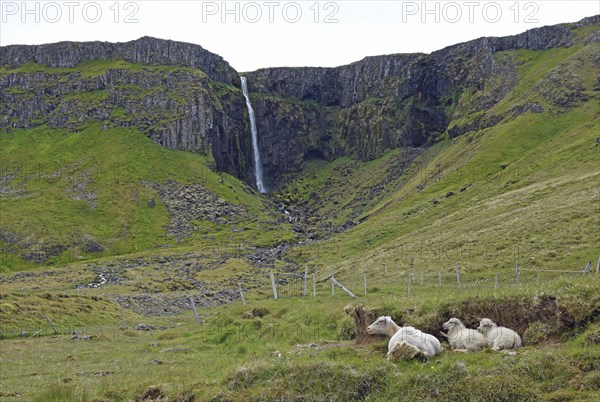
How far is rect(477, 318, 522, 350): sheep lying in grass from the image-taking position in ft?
51.9

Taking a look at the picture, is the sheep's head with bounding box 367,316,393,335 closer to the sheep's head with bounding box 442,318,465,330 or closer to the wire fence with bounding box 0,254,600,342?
the sheep's head with bounding box 442,318,465,330

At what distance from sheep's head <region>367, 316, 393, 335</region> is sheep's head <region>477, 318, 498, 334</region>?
108 inches

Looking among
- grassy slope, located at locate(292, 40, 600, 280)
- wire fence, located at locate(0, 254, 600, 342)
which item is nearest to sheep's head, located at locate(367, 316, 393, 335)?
wire fence, located at locate(0, 254, 600, 342)

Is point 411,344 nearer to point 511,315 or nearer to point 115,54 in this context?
point 511,315

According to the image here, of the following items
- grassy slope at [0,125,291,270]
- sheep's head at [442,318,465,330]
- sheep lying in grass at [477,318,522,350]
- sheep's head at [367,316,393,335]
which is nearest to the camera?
sheep lying in grass at [477,318,522,350]

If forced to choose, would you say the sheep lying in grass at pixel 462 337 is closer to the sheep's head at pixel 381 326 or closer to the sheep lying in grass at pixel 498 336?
the sheep lying in grass at pixel 498 336

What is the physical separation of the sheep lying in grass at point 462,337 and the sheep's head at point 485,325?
0.27m

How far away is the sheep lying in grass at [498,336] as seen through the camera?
622 inches

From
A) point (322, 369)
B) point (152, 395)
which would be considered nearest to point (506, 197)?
point (322, 369)

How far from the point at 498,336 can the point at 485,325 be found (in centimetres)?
68

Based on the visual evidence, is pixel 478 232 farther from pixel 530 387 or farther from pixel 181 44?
pixel 181 44

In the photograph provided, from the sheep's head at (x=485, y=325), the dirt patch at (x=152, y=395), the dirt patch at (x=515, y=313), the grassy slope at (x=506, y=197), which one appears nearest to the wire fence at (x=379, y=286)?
the grassy slope at (x=506, y=197)

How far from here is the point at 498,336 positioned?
1608 cm

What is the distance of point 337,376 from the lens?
15.0 metres
